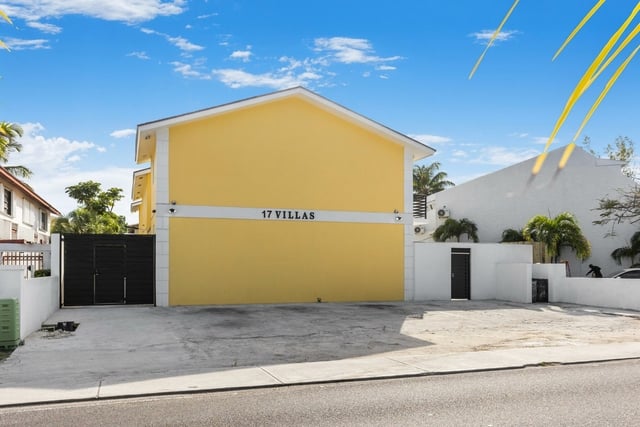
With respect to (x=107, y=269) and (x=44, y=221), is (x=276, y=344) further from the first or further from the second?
(x=44, y=221)

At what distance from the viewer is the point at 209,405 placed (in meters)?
8.13

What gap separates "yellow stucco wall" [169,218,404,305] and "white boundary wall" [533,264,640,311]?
6723 millimetres

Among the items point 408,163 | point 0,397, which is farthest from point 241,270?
point 0,397

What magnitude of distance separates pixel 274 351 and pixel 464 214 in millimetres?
29520

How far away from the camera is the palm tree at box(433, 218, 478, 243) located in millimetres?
37906

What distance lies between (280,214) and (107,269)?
6.86 meters

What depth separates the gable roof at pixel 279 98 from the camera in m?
21.8

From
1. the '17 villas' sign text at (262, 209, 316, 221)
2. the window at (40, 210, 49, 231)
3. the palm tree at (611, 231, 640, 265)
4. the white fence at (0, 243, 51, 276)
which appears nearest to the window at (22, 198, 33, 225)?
the window at (40, 210, 49, 231)

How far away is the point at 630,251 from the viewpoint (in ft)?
101

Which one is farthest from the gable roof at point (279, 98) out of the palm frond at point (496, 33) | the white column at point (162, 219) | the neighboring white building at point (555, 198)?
the palm frond at point (496, 33)

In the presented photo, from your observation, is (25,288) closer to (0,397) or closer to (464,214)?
(0,397)

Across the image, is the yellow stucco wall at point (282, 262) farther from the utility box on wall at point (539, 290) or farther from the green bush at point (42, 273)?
the utility box on wall at point (539, 290)

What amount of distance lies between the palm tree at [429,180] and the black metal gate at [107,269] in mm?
39702

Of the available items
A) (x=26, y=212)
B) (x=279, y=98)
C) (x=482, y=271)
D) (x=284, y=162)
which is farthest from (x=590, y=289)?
(x=26, y=212)
